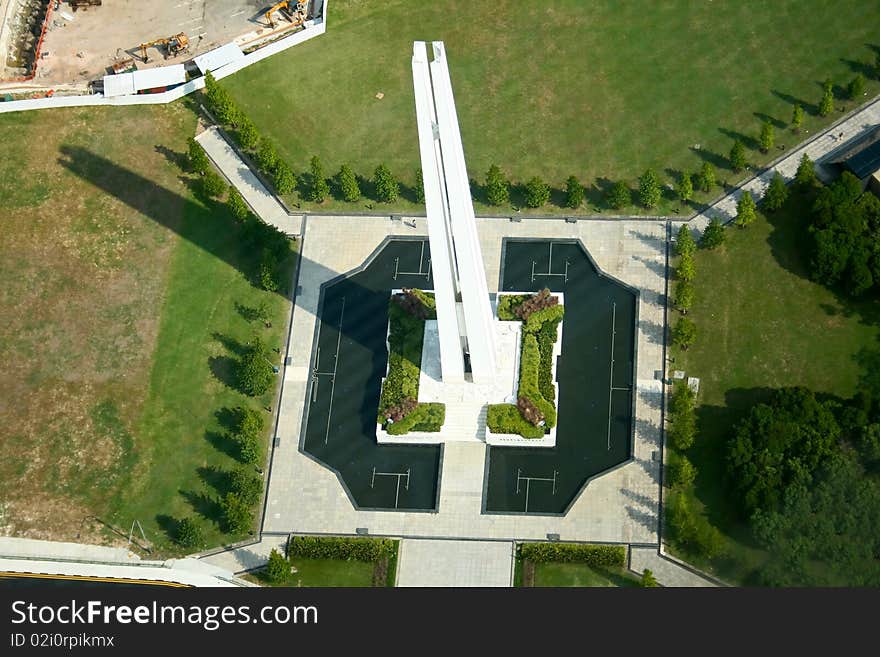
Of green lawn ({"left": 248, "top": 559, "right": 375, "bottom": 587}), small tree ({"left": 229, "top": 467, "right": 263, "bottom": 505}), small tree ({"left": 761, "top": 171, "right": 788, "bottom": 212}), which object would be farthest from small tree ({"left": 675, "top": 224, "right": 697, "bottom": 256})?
small tree ({"left": 229, "top": 467, "right": 263, "bottom": 505})

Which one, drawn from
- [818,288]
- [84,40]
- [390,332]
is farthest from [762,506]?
[84,40]

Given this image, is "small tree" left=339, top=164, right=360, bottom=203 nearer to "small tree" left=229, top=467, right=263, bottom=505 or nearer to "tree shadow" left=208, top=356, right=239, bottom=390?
"tree shadow" left=208, top=356, right=239, bottom=390

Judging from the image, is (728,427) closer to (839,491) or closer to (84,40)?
(839,491)

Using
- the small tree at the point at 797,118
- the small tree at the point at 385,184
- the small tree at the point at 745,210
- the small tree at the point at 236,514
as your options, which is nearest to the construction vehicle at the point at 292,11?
the small tree at the point at 385,184

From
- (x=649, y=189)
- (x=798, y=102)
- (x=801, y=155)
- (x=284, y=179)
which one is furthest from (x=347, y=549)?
(x=798, y=102)

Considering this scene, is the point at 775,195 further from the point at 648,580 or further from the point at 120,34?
the point at 120,34
